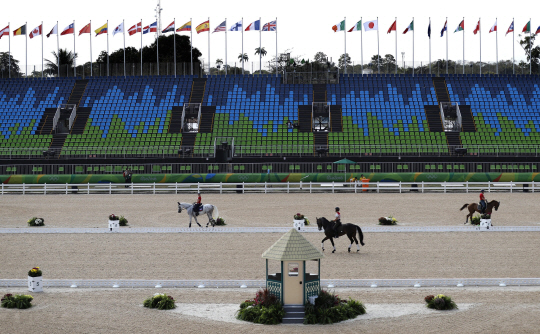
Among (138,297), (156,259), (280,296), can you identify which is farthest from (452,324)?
(156,259)

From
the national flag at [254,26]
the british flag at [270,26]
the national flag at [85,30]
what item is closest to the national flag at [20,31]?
the national flag at [85,30]

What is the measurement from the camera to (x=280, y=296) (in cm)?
1616

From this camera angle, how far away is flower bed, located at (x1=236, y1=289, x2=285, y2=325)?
15.7 meters

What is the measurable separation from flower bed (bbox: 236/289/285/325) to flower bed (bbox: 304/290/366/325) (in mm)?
697

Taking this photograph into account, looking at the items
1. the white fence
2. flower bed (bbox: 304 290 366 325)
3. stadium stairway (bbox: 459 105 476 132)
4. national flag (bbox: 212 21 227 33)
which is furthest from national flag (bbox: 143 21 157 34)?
flower bed (bbox: 304 290 366 325)

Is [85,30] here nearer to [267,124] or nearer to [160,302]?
[267,124]

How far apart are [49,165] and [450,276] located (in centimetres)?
4828

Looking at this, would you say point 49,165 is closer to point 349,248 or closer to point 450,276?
point 349,248

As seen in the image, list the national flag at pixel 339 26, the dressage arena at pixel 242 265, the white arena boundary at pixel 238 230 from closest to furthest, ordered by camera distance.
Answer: the dressage arena at pixel 242 265 → the white arena boundary at pixel 238 230 → the national flag at pixel 339 26

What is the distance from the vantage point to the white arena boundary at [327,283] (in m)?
19.6

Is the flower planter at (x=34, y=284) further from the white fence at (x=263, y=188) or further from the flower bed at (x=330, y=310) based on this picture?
the white fence at (x=263, y=188)

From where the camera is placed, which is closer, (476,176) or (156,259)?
(156,259)

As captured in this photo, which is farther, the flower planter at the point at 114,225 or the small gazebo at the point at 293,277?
the flower planter at the point at 114,225

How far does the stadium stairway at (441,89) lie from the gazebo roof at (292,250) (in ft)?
201
